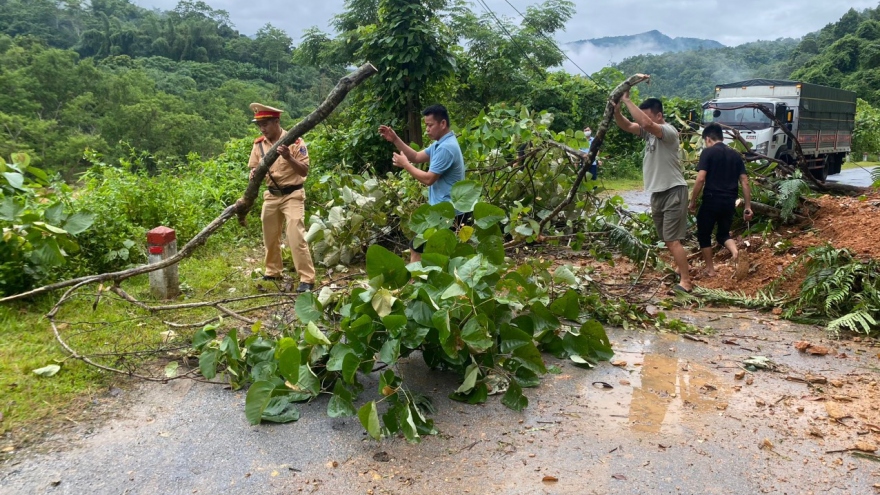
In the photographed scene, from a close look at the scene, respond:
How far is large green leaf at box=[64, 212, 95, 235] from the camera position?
4711mm

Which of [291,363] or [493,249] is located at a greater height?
[493,249]

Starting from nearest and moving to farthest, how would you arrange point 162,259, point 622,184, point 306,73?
point 162,259
point 622,184
point 306,73

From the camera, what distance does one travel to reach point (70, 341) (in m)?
4.16

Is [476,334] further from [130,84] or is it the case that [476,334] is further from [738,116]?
[130,84]

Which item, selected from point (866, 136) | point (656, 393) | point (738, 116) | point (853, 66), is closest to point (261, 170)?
point (656, 393)

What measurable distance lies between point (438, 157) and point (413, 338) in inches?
70.7

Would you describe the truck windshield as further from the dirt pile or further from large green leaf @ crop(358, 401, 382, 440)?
large green leaf @ crop(358, 401, 382, 440)

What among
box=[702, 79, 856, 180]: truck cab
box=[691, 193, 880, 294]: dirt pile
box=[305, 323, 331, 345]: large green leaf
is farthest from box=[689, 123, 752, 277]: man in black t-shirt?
box=[702, 79, 856, 180]: truck cab

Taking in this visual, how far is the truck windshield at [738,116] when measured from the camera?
47.8 feet

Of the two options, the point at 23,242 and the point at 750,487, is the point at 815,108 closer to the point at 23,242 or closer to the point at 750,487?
the point at 750,487

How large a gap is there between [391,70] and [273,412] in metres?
7.59

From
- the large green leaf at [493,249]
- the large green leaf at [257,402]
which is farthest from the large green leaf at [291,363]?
the large green leaf at [493,249]

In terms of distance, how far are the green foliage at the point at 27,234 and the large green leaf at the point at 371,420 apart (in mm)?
3145

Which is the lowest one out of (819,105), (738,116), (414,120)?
(738,116)
